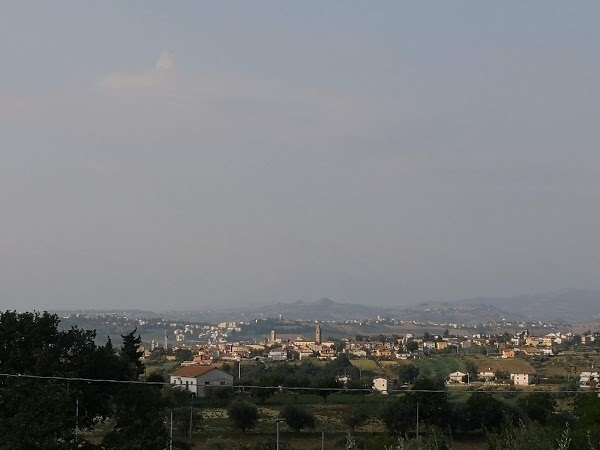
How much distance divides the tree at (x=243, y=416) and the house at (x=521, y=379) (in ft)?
68.2

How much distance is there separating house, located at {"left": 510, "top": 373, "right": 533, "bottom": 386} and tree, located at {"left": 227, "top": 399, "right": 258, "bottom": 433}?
2078 centimetres

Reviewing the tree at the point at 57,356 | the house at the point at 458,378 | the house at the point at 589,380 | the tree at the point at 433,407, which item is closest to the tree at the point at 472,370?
the house at the point at 458,378

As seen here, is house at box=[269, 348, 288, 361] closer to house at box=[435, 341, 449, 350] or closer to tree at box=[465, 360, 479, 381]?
tree at box=[465, 360, 479, 381]

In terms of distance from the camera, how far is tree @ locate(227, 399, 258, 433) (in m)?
28.8

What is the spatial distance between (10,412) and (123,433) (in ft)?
5.97

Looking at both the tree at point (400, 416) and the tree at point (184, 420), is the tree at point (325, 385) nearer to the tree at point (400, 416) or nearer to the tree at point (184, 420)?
the tree at point (184, 420)

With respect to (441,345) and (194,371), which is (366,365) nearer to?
(194,371)

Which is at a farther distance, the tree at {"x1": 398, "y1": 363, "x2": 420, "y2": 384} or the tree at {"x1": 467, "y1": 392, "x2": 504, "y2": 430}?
the tree at {"x1": 398, "y1": 363, "x2": 420, "y2": 384}

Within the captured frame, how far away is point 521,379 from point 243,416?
77.1ft

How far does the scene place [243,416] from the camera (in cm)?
2883

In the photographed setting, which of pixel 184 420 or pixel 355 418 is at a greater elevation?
pixel 184 420

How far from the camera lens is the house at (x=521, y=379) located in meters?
45.8

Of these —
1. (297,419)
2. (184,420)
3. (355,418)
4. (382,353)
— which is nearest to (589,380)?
(355,418)

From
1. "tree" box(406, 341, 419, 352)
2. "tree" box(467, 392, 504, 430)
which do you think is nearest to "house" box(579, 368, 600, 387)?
"tree" box(467, 392, 504, 430)
